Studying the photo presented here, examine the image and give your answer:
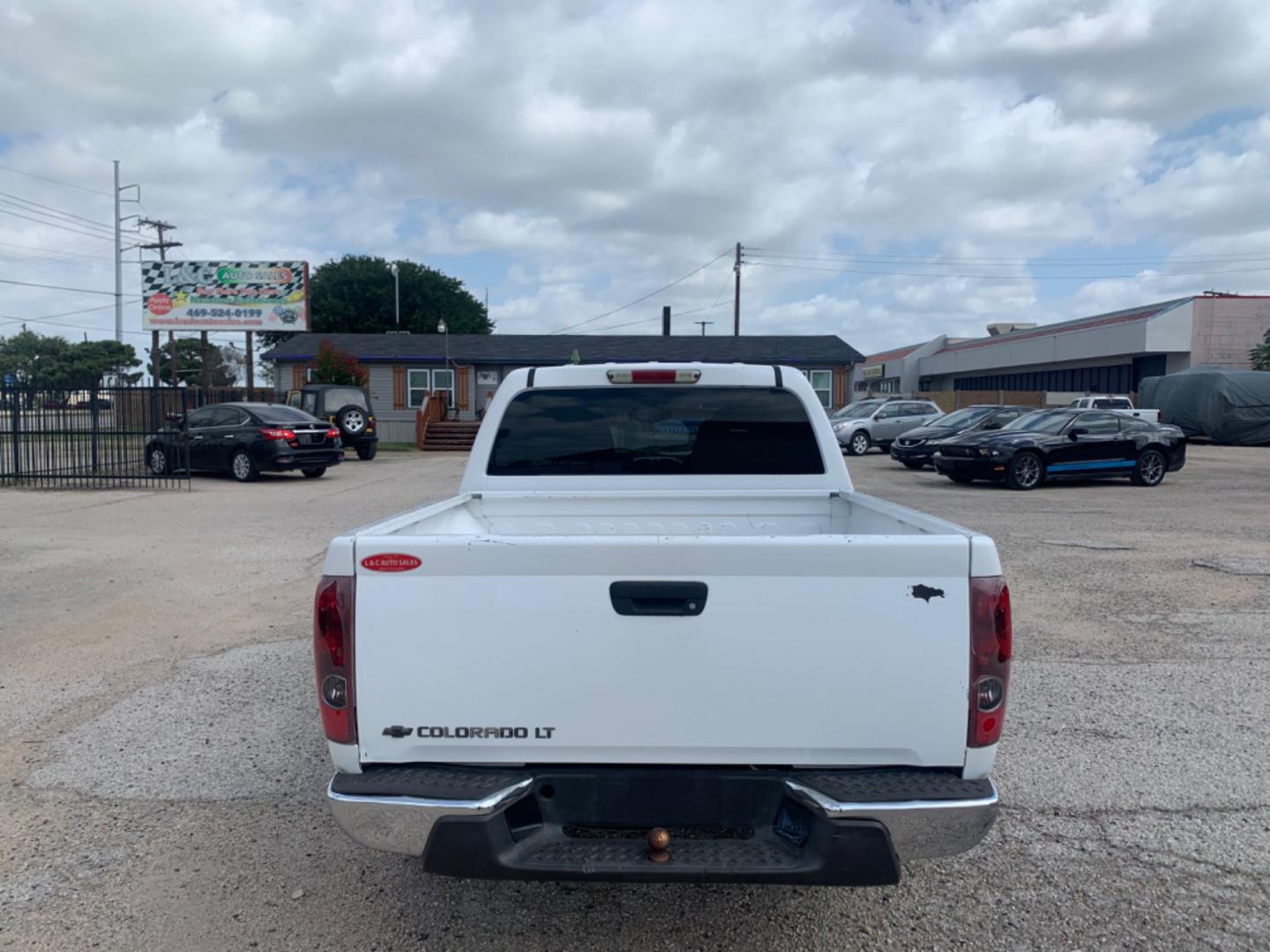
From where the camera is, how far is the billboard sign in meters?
37.2

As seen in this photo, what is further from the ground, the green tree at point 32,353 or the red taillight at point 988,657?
the green tree at point 32,353

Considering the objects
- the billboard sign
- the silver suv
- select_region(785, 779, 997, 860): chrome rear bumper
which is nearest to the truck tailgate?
select_region(785, 779, 997, 860): chrome rear bumper

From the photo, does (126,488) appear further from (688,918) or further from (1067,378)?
(1067,378)

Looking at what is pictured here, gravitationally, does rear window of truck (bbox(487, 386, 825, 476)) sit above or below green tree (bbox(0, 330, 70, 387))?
below

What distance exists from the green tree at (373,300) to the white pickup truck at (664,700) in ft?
206

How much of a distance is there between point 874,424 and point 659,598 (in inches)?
1025

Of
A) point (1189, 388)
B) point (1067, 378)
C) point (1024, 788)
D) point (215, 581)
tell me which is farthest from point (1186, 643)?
point (1067, 378)

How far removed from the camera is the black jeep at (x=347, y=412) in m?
26.7

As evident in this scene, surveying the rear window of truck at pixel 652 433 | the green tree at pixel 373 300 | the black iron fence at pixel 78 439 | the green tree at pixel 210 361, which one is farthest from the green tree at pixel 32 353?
the rear window of truck at pixel 652 433

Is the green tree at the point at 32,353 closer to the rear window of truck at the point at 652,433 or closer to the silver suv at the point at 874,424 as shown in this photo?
the silver suv at the point at 874,424

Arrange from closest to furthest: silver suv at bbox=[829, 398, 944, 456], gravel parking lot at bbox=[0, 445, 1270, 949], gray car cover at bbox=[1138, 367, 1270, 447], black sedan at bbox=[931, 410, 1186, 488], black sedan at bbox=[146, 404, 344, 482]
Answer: gravel parking lot at bbox=[0, 445, 1270, 949] → black sedan at bbox=[931, 410, 1186, 488] → black sedan at bbox=[146, 404, 344, 482] → silver suv at bbox=[829, 398, 944, 456] → gray car cover at bbox=[1138, 367, 1270, 447]

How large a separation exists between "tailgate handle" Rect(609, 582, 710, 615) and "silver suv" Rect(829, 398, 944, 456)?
2525 centimetres

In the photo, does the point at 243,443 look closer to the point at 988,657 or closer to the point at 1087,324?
the point at 988,657

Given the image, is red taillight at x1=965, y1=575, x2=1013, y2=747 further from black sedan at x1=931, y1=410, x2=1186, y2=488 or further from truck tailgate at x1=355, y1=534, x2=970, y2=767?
black sedan at x1=931, y1=410, x2=1186, y2=488
